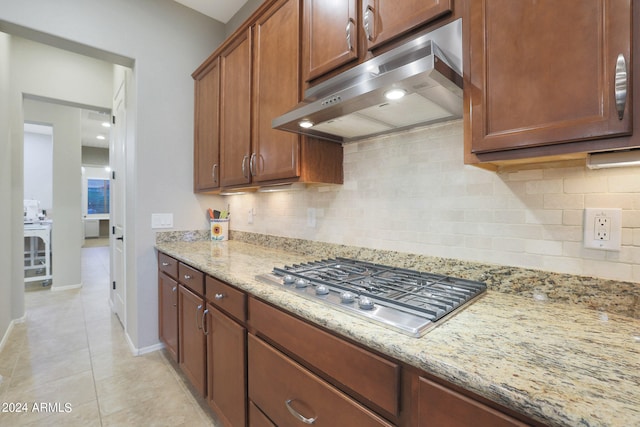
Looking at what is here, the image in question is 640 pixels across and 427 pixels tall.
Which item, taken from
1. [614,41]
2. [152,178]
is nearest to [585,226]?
[614,41]

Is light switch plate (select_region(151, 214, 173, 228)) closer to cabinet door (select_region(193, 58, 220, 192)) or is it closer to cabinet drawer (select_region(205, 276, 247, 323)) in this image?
cabinet door (select_region(193, 58, 220, 192))

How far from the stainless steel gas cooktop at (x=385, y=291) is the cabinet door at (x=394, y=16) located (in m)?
0.94

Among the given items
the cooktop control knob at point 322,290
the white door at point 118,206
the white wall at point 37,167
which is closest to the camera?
the cooktop control knob at point 322,290

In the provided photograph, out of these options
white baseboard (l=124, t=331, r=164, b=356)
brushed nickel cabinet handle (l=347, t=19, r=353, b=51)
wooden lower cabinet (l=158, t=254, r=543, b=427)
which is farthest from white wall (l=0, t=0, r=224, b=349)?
brushed nickel cabinet handle (l=347, t=19, r=353, b=51)

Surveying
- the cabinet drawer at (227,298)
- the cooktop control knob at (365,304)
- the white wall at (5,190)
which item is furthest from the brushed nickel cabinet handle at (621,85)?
the white wall at (5,190)

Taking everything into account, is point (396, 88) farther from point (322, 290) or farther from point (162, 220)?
point (162, 220)

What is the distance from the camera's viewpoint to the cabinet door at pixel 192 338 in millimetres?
1661

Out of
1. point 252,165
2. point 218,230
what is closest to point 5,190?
point 218,230

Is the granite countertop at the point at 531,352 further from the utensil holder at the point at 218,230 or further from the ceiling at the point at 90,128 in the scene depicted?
the ceiling at the point at 90,128

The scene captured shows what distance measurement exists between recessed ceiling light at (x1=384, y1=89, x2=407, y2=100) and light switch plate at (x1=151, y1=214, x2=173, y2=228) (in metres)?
2.18

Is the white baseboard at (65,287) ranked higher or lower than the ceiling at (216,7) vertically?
lower

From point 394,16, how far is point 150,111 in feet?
7.01

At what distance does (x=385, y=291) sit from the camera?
991mm

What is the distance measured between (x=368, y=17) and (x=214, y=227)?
2055 mm
